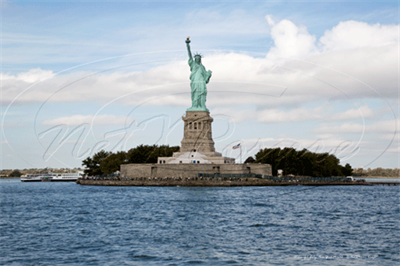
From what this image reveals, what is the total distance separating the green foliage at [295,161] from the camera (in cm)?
12525

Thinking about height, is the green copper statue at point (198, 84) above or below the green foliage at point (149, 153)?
above

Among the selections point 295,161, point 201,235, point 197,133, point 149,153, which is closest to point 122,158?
point 149,153

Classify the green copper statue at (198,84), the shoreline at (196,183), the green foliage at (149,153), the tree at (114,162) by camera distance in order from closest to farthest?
the shoreline at (196,183) → the green copper statue at (198,84) → the green foliage at (149,153) → the tree at (114,162)

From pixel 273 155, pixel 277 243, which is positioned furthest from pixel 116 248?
pixel 273 155

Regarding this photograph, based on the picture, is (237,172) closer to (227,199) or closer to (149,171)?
(149,171)

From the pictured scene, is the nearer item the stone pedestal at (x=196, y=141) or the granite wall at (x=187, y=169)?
the granite wall at (x=187, y=169)

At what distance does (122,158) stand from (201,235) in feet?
330

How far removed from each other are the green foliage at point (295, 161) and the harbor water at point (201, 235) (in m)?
68.1

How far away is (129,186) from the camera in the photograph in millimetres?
102125

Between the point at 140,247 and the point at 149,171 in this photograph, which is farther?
the point at 149,171

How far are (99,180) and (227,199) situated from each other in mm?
53187

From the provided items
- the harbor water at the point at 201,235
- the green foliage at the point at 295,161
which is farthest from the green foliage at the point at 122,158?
the harbor water at the point at 201,235

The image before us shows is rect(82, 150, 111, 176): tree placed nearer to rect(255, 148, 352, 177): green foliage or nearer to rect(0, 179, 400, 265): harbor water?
rect(255, 148, 352, 177): green foliage

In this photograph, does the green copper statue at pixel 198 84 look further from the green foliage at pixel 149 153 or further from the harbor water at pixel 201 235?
the harbor water at pixel 201 235
